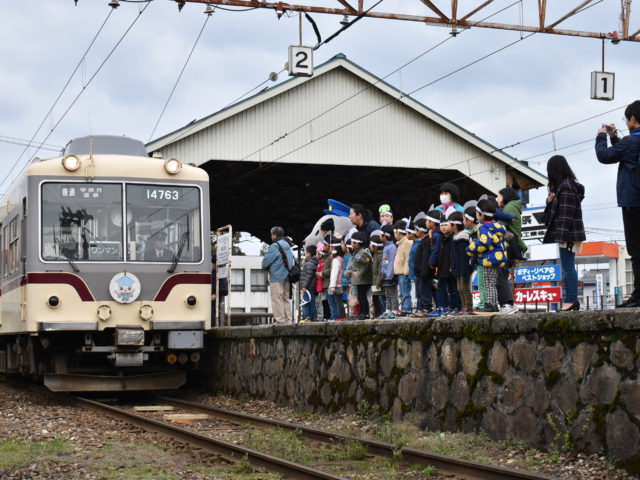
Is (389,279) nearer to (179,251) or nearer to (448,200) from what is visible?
(448,200)

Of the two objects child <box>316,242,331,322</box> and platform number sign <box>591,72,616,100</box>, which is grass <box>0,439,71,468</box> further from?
platform number sign <box>591,72,616,100</box>

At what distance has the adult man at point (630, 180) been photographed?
726 cm

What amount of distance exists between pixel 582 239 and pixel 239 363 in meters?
7.34

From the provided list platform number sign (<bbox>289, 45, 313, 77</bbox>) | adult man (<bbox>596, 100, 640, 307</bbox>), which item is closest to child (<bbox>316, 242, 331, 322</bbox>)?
platform number sign (<bbox>289, 45, 313, 77</bbox>)

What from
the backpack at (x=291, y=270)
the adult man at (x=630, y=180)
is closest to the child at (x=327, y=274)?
the backpack at (x=291, y=270)

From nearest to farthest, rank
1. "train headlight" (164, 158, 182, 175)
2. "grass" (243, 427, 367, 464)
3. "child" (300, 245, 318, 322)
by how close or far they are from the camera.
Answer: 1. "grass" (243, 427, 367, 464)
2. "train headlight" (164, 158, 182, 175)
3. "child" (300, 245, 318, 322)

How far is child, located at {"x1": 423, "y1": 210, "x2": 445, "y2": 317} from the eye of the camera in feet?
34.6

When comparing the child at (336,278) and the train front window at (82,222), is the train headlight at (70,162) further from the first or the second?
the child at (336,278)

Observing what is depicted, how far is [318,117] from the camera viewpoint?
25.1 meters

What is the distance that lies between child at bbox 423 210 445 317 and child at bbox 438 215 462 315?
4 centimetres

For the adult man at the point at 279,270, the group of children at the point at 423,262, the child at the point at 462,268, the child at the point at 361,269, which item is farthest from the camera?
the adult man at the point at 279,270

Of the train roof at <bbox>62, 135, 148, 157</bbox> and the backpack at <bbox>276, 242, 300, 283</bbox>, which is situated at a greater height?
the train roof at <bbox>62, 135, 148, 157</bbox>

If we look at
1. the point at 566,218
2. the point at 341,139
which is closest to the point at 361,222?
the point at 566,218

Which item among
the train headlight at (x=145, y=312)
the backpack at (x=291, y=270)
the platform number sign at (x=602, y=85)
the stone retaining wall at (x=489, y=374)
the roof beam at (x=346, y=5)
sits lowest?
the stone retaining wall at (x=489, y=374)
